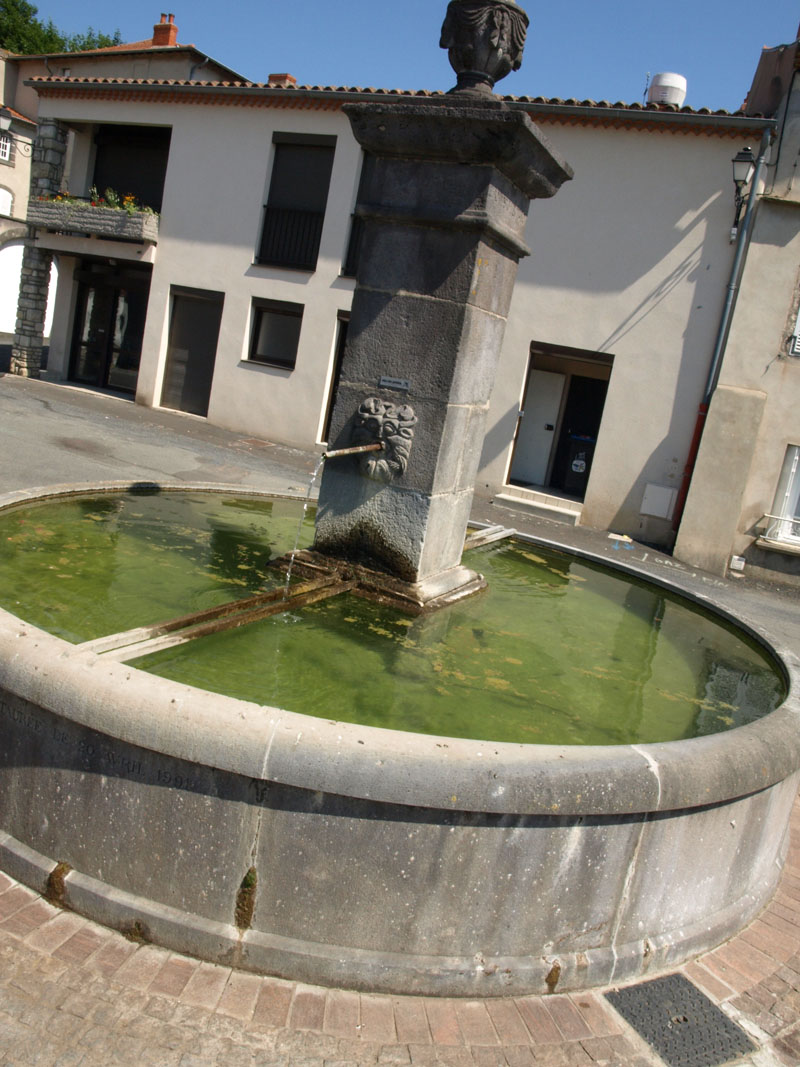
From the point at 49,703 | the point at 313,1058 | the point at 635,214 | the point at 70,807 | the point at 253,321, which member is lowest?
the point at 313,1058

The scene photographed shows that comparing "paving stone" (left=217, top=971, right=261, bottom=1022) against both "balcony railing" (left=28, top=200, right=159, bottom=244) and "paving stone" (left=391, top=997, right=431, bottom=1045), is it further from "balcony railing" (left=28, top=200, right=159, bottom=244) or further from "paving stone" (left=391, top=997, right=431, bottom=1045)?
"balcony railing" (left=28, top=200, right=159, bottom=244)

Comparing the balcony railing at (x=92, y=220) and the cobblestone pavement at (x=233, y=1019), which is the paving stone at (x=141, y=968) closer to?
the cobblestone pavement at (x=233, y=1019)

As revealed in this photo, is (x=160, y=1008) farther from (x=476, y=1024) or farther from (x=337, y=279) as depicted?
(x=337, y=279)

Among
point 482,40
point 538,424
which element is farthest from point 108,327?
point 482,40

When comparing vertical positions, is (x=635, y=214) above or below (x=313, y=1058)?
above

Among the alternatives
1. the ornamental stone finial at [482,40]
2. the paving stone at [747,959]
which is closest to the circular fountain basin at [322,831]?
the paving stone at [747,959]

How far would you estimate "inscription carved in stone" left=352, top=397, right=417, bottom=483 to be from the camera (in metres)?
4.70

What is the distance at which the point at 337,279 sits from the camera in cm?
1652

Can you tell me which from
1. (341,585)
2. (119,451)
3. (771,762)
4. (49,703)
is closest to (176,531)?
(341,585)

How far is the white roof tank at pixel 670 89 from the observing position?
1480cm

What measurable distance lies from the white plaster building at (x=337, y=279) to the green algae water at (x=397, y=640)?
847 centimetres

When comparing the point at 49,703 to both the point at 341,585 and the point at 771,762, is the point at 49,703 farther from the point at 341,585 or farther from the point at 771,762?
the point at 771,762

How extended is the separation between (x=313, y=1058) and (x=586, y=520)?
506 inches

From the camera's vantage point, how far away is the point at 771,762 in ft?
10.8
